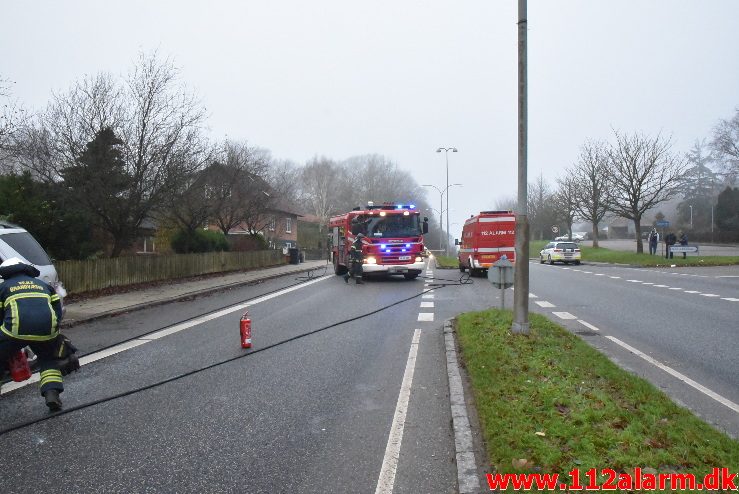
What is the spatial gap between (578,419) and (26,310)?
15.9 ft

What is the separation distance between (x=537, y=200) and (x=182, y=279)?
65234 mm

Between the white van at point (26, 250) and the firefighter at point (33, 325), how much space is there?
2.82 meters

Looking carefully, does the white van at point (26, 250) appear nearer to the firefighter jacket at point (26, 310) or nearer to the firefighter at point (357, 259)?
the firefighter jacket at point (26, 310)

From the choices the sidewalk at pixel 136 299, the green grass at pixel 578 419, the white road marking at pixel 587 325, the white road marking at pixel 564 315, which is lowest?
the white road marking at pixel 587 325

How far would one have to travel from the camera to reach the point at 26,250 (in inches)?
337

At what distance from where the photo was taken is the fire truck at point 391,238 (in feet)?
73.0

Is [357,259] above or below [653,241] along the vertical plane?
below

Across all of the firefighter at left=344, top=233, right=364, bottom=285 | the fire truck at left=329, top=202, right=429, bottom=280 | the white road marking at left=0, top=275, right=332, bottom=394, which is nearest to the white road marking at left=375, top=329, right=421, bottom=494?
the white road marking at left=0, top=275, right=332, bottom=394

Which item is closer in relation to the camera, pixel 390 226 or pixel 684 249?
pixel 390 226

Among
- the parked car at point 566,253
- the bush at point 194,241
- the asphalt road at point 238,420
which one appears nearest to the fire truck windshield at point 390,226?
the bush at point 194,241

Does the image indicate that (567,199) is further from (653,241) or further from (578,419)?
(578,419)

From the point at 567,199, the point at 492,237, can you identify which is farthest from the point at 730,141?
the point at 492,237

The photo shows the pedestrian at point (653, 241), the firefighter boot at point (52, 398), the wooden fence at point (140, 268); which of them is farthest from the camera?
the pedestrian at point (653, 241)

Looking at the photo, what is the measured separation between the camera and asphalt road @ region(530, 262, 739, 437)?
6.29 meters
